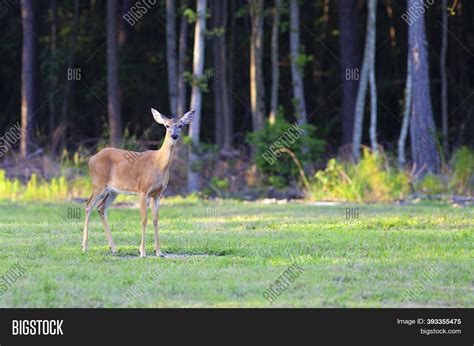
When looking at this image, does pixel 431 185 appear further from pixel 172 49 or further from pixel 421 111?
pixel 172 49

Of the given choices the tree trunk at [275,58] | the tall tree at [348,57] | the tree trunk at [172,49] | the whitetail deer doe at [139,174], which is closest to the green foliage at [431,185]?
the tall tree at [348,57]

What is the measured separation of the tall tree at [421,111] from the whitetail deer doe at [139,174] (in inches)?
460

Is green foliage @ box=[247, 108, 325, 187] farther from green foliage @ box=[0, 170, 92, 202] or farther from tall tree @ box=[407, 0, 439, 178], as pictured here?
green foliage @ box=[0, 170, 92, 202]

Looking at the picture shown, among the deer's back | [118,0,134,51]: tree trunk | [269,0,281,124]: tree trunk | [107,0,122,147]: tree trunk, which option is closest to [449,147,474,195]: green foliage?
[269,0,281,124]: tree trunk

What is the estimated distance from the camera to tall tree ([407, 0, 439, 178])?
2530 cm

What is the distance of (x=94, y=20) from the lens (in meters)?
38.9

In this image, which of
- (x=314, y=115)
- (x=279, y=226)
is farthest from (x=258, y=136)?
(x=314, y=115)

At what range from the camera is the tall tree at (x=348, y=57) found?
1179 inches

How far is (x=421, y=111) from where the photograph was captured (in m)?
25.9

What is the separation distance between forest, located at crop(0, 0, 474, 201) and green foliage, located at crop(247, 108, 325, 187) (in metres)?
0.05

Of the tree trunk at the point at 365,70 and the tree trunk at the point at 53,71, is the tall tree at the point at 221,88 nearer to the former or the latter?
the tree trunk at the point at 365,70

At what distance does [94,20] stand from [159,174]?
25.5 metres

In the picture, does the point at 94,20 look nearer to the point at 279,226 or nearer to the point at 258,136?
the point at 258,136
